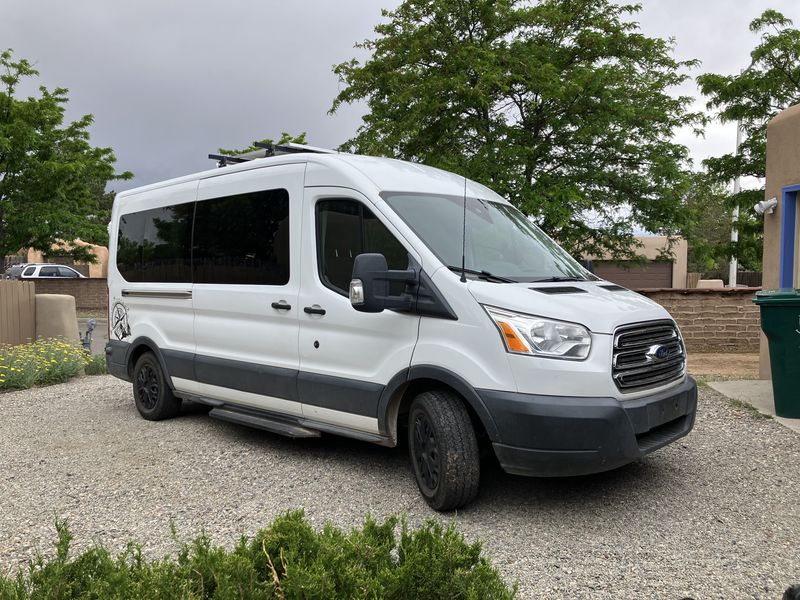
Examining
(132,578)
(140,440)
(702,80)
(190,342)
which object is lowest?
(140,440)

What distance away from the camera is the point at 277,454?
18.6ft

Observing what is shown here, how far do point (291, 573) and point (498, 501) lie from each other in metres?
2.48

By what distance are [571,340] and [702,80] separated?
11.8 meters

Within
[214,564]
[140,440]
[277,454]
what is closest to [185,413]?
[140,440]

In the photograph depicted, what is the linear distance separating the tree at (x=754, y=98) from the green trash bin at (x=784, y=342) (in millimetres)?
7553

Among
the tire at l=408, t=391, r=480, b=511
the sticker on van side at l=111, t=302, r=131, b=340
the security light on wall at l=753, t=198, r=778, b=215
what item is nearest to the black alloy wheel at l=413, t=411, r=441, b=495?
the tire at l=408, t=391, r=480, b=511

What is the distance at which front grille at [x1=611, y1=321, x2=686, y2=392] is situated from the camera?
3.99 meters

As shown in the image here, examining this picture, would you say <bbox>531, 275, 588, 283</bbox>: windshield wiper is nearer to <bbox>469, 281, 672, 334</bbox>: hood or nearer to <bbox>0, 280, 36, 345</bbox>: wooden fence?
<bbox>469, 281, 672, 334</bbox>: hood

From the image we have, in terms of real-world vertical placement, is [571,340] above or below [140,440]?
above

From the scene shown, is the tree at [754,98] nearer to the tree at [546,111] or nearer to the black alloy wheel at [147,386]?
the tree at [546,111]

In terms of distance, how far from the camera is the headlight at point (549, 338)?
12.7 ft

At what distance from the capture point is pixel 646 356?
416 cm

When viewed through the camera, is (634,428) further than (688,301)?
No

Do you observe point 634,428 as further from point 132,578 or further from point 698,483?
point 132,578
